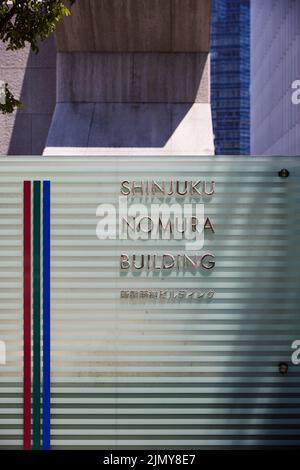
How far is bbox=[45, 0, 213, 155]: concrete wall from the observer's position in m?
19.8

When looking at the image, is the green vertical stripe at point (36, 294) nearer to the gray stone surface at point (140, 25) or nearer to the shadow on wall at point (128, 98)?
the shadow on wall at point (128, 98)

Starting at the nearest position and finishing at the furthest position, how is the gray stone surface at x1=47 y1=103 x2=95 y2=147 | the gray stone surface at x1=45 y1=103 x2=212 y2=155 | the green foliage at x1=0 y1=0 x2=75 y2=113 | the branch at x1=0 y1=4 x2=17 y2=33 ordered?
the branch at x1=0 y1=4 x2=17 y2=33
the green foliage at x1=0 y1=0 x2=75 y2=113
the gray stone surface at x1=45 y1=103 x2=212 y2=155
the gray stone surface at x1=47 y1=103 x2=95 y2=147

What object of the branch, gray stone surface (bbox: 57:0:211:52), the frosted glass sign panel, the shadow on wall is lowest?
the frosted glass sign panel

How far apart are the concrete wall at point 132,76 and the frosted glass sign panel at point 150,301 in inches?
543

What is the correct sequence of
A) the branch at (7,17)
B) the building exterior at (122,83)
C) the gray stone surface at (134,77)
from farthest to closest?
the gray stone surface at (134,77)
the building exterior at (122,83)
the branch at (7,17)

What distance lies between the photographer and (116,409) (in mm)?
5891

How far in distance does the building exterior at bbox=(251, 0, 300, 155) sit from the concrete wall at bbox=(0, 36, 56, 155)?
107 ft

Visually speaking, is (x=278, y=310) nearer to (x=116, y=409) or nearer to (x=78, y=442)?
(x=116, y=409)

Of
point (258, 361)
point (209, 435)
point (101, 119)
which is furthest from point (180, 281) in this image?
point (101, 119)

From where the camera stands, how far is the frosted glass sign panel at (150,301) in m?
5.84

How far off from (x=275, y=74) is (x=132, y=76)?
45075 millimetres

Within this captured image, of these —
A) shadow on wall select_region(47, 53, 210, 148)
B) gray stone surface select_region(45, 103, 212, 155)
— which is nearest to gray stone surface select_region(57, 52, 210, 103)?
shadow on wall select_region(47, 53, 210, 148)

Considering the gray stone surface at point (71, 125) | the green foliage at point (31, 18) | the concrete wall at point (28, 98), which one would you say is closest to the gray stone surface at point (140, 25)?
the concrete wall at point (28, 98)

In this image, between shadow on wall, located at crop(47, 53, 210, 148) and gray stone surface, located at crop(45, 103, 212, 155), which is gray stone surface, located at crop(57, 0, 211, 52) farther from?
gray stone surface, located at crop(45, 103, 212, 155)
